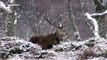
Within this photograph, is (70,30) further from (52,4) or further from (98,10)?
(98,10)

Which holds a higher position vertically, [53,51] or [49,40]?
[49,40]

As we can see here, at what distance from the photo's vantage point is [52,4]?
34.9 meters

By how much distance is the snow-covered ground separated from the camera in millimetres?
8141

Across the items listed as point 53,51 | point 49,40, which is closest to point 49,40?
point 49,40

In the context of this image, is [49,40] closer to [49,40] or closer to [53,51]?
[49,40]

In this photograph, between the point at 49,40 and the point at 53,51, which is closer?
the point at 53,51

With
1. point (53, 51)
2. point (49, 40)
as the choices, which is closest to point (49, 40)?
point (49, 40)

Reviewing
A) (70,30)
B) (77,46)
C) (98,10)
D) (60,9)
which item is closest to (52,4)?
(60,9)

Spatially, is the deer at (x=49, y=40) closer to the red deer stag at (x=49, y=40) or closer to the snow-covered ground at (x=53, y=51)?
the red deer stag at (x=49, y=40)

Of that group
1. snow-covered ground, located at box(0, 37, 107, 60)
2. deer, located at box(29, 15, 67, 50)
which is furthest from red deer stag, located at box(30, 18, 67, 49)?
snow-covered ground, located at box(0, 37, 107, 60)

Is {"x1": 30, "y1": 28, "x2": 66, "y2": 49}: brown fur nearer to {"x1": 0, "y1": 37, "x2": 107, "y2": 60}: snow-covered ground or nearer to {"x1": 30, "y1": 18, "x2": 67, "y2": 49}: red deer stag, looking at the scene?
{"x1": 30, "y1": 18, "x2": 67, "y2": 49}: red deer stag

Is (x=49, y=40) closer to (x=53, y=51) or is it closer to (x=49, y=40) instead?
(x=49, y=40)

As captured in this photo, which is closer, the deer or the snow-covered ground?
the snow-covered ground

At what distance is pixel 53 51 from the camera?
9875mm
